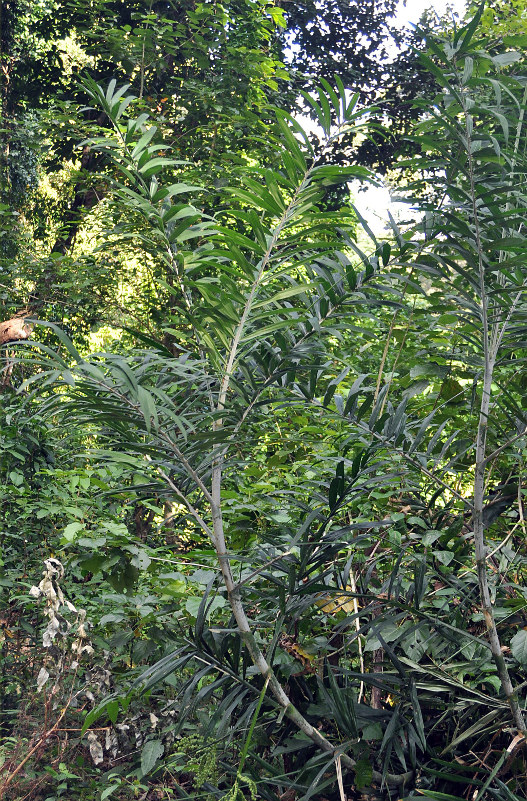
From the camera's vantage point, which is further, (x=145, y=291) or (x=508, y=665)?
(x=145, y=291)

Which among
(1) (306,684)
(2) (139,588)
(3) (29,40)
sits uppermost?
(3) (29,40)

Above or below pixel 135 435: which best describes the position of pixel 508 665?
below

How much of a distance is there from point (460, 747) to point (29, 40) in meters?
6.29

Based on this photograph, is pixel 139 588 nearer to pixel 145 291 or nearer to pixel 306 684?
pixel 306 684

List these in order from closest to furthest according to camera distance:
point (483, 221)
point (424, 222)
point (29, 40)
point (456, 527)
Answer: point (483, 221)
point (456, 527)
point (424, 222)
point (29, 40)

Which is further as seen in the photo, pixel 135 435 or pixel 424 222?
pixel 424 222

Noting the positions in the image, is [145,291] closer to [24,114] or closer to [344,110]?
[24,114]

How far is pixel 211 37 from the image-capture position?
4590 mm

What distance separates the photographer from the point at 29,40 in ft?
18.8

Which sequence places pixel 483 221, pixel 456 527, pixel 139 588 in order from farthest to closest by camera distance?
pixel 139 588 → pixel 456 527 → pixel 483 221

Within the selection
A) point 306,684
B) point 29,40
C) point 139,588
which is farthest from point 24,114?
point 306,684

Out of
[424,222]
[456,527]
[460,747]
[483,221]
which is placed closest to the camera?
[483,221]

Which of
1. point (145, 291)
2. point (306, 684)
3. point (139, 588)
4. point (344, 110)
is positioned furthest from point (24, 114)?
point (306, 684)

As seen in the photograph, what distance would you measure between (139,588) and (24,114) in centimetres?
515
